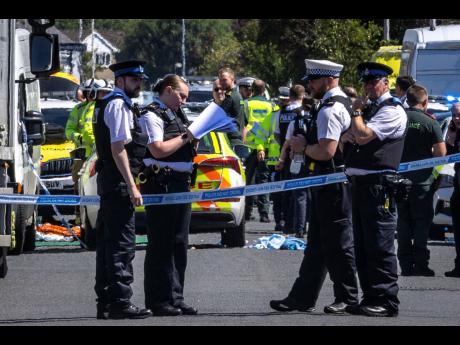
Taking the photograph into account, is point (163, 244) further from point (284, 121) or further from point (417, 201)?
point (284, 121)

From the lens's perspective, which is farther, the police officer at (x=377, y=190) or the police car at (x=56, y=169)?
the police car at (x=56, y=169)

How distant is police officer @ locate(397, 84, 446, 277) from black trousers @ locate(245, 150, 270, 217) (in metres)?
5.31

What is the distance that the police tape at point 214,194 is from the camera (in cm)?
1098

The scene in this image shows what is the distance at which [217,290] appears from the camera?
12.9 meters

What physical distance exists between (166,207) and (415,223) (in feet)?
14.6

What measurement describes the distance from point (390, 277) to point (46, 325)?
8.74 ft

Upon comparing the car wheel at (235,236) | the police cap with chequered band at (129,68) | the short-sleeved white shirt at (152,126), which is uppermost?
the police cap with chequered band at (129,68)

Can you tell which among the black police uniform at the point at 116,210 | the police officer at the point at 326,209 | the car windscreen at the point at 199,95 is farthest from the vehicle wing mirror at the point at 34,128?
the car windscreen at the point at 199,95

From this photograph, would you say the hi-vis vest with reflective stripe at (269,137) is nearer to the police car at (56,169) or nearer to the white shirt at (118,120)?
the police car at (56,169)

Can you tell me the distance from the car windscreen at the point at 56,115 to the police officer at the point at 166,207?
12.9 m

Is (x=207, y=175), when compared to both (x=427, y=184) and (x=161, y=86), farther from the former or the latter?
(x=161, y=86)

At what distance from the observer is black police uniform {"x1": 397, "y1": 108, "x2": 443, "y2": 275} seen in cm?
1447

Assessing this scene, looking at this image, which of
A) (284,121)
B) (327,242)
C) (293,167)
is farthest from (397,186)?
(284,121)
